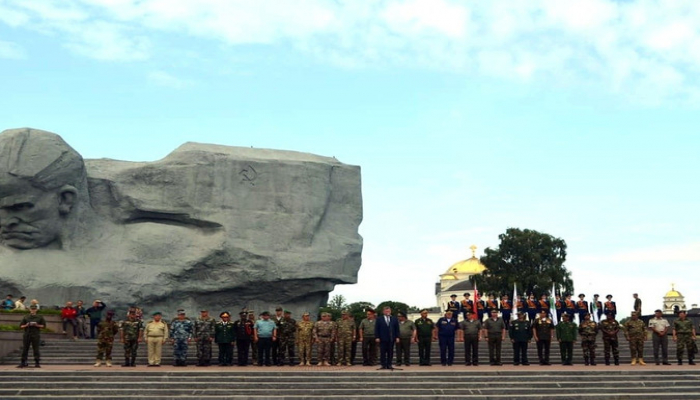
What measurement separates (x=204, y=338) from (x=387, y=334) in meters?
2.70

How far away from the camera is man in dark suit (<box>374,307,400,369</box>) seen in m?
12.7

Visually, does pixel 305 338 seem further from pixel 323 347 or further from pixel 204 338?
pixel 204 338

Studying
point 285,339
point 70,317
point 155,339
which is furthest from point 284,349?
point 70,317

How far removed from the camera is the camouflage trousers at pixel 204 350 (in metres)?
13.1

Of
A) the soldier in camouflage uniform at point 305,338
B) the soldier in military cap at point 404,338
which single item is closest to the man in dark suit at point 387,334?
the soldier in military cap at point 404,338

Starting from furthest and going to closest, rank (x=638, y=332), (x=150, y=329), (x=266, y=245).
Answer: (x=266, y=245), (x=638, y=332), (x=150, y=329)

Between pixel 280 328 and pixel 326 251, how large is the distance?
5.82m

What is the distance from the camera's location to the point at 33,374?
36.7 feet

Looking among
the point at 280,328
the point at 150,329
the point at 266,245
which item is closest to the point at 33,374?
the point at 150,329

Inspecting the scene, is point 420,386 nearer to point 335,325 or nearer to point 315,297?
point 335,325

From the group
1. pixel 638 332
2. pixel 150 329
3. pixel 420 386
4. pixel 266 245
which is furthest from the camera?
pixel 266 245

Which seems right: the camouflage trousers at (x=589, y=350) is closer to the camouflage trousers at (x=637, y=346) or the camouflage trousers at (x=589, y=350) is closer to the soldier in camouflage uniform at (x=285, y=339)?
the camouflage trousers at (x=637, y=346)

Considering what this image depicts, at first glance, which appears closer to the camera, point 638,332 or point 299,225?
point 638,332

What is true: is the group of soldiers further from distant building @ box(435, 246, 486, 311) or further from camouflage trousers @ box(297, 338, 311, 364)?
distant building @ box(435, 246, 486, 311)
